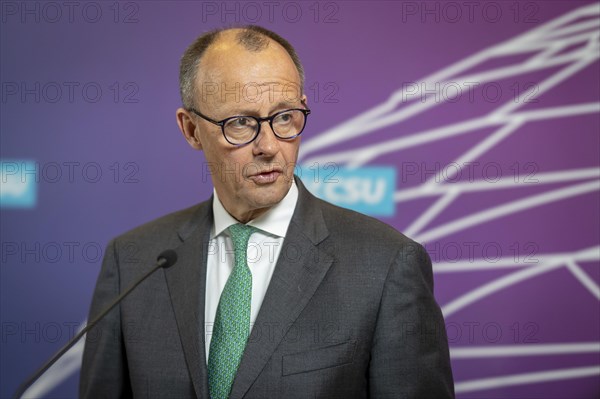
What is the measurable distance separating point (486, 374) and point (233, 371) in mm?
1355

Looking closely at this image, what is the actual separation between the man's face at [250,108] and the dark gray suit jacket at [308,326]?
0.36ft

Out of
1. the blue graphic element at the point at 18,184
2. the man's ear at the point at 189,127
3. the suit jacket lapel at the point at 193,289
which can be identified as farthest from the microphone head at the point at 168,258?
the blue graphic element at the point at 18,184

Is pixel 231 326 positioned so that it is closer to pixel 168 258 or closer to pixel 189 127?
pixel 168 258

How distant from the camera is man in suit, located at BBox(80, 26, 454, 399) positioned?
1.46 m

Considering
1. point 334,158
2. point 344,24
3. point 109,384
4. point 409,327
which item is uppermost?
point 344,24

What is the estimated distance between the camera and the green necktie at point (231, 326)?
4.87 feet

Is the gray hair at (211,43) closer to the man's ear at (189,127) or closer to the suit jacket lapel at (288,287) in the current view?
the man's ear at (189,127)

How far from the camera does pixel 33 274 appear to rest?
262 centimetres

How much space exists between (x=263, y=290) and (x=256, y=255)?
0.26 ft

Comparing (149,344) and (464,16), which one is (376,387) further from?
(464,16)

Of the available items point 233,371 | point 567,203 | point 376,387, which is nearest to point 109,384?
point 233,371

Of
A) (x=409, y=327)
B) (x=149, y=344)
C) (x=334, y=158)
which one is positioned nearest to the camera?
(x=409, y=327)

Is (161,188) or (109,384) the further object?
(161,188)

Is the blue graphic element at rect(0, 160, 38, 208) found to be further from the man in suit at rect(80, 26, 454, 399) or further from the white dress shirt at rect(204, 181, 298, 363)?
the white dress shirt at rect(204, 181, 298, 363)
